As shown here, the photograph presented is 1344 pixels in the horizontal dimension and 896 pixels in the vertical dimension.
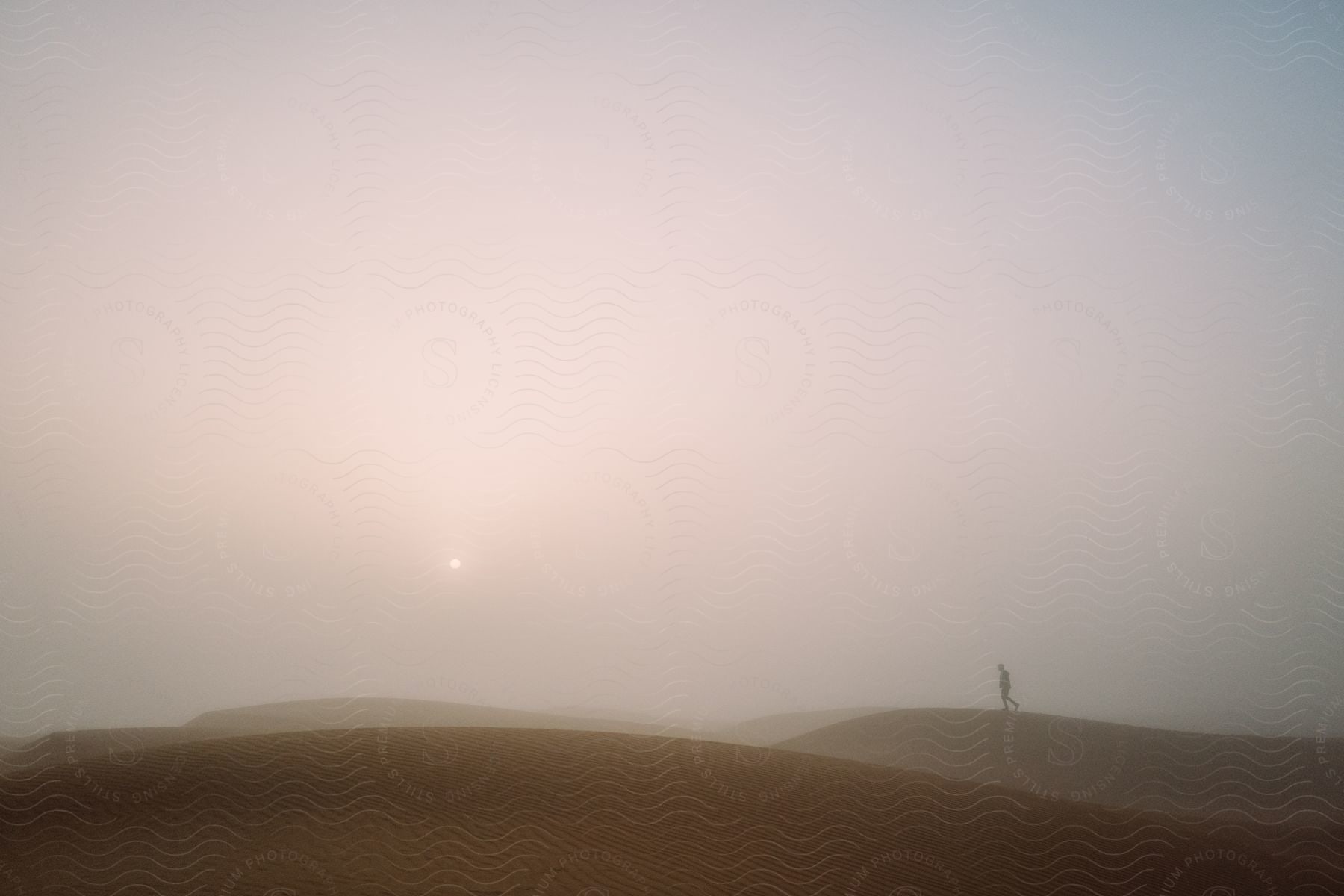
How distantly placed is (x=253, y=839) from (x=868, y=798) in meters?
5.55

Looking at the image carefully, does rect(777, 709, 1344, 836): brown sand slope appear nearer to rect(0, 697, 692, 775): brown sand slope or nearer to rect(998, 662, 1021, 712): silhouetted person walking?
rect(998, 662, 1021, 712): silhouetted person walking

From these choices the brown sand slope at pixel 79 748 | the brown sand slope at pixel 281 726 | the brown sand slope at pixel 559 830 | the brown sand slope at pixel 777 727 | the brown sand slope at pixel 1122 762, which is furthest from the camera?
the brown sand slope at pixel 777 727

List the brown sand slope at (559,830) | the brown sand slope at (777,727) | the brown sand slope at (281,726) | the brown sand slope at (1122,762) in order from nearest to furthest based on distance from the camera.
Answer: the brown sand slope at (559,830) < the brown sand slope at (281,726) < the brown sand slope at (1122,762) < the brown sand slope at (777,727)

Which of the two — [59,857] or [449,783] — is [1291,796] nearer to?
[449,783]

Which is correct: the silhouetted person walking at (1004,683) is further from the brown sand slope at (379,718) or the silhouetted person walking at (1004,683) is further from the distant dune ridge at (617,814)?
the brown sand slope at (379,718)

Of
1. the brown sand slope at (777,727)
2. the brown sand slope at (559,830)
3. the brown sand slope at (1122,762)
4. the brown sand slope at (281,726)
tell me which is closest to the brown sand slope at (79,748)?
the brown sand slope at (281,726)

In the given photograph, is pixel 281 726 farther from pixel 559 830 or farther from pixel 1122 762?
pixel 1122 762

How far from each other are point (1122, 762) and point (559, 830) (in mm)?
8108

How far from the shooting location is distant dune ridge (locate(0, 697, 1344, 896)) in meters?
4.77

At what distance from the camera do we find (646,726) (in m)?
6.07

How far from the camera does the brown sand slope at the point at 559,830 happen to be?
470 centimetres

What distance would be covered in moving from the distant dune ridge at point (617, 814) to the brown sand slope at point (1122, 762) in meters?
0.04

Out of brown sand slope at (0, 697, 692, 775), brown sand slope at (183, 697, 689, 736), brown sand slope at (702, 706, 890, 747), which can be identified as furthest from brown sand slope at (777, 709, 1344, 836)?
brown sand slope at (0, 697, 692, 775)

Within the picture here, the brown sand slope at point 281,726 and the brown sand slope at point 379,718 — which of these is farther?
the brown sand slope at point 379,718
